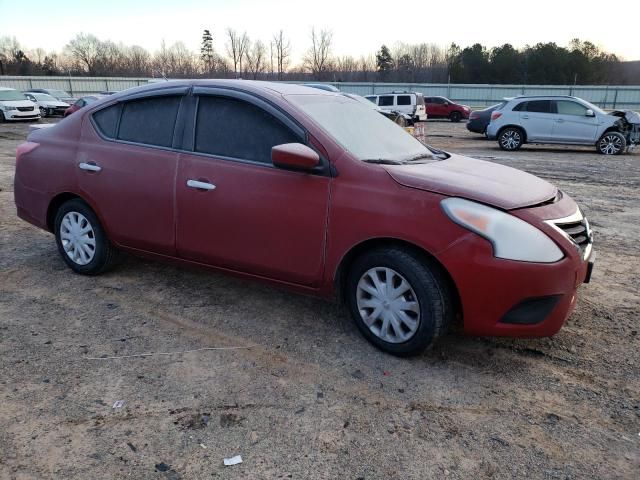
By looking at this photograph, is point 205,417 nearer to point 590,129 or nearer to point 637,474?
point 637,474

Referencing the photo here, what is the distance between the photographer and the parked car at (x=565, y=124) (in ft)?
46.5

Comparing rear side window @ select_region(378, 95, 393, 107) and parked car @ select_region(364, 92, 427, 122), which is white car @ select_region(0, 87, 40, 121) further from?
rear side window @ select_region(378, 95, 393, 107)

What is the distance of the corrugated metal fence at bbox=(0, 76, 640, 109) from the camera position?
122 ft

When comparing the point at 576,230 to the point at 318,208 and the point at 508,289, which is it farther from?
the point at 318,208

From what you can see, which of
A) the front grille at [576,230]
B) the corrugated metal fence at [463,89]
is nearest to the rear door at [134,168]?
the front grille at [576,230]

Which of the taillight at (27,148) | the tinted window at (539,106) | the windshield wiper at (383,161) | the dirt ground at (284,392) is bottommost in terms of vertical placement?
the dirt ground at (284,392)

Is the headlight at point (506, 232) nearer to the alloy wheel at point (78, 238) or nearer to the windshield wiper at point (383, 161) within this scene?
the windshield wiper at point (383, 161)

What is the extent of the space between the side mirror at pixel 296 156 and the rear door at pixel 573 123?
1352 cm

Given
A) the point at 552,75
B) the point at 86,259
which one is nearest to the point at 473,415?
the point at 86,259

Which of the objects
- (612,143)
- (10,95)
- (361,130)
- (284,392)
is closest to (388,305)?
(284,392)

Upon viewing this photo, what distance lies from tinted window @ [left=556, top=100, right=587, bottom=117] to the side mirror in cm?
1351

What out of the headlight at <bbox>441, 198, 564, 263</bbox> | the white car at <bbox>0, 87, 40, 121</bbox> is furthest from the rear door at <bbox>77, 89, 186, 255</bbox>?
the white car at <bbox>0, 87, 40, 121</bbox>

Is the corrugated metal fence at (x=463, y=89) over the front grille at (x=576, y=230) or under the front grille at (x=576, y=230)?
over

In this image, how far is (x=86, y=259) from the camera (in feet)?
14.5
